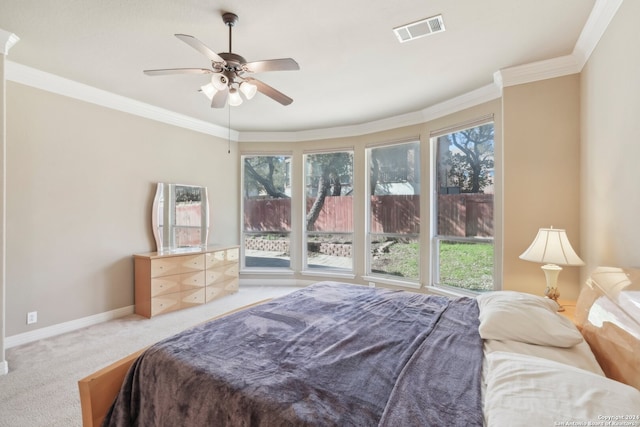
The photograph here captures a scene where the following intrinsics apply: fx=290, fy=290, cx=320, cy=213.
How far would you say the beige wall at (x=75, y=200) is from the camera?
296 cm

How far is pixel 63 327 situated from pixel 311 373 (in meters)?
3.50

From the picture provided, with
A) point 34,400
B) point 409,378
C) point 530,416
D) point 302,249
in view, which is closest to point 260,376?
point 409,378

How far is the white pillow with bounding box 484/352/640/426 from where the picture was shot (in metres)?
0.82

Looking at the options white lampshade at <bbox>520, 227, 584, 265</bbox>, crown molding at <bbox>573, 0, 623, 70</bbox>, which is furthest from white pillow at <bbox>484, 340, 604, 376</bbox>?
crown molding at <bbox>573, 0, 623, 70</bbox>

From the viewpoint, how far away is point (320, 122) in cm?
473

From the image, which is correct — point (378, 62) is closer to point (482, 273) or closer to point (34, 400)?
point (482, 273)

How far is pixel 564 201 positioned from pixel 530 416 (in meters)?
2.62

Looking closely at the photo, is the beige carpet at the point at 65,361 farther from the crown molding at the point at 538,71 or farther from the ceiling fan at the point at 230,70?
the crown molding at the point at 538,71

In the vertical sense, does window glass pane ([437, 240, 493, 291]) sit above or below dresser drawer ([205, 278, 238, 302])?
above

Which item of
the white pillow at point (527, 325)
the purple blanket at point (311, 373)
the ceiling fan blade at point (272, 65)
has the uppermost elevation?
the ceiling fan blade at point (272, 65)

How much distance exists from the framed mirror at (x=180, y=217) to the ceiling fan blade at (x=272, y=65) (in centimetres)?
273

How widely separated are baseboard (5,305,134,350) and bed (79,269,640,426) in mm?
2504

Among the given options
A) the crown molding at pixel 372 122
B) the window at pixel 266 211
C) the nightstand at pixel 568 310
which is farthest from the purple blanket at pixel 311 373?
the window at pixel 266 211

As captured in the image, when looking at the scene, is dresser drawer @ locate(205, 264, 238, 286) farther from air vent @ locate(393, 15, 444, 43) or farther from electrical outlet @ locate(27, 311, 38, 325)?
air vent @ locate(393, 15, 444, 43)
